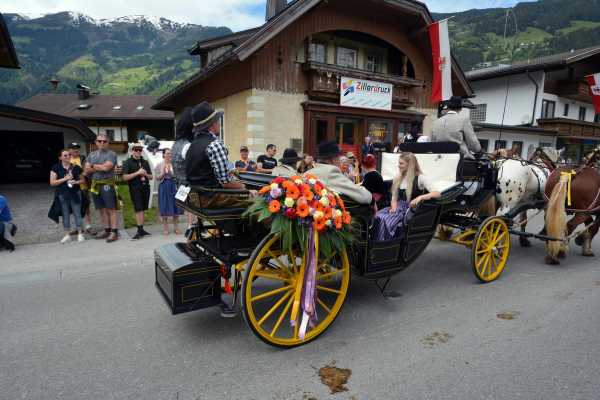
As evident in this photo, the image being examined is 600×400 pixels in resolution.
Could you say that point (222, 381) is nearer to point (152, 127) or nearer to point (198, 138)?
point (198, 138)

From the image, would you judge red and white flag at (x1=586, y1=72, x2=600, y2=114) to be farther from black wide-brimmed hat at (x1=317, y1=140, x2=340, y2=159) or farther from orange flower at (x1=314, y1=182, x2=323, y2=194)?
orange flower at (x1=314, y1=182, x2=323, y2=194)

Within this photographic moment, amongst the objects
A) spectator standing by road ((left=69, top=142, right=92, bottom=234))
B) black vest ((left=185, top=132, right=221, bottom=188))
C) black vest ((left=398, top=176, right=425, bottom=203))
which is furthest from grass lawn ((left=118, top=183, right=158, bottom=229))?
black vest ((left=398, top=176, right=425, bottom=203))

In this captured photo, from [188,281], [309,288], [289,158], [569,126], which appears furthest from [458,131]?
[569,126]

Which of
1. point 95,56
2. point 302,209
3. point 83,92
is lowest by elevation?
point 302,209

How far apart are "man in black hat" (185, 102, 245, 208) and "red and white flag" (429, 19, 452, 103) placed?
11.4 m

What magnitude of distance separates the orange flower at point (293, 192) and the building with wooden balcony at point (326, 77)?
7916mm

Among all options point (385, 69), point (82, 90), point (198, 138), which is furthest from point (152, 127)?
point (198, 138)

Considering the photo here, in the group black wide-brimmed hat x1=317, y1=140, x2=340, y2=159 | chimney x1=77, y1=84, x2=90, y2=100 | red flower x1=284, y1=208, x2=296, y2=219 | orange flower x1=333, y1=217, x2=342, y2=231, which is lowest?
orange flower x1=333, y1=217, x2=342, y2=231

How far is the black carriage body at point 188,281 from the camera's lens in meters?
2.97

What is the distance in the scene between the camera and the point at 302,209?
2.91 meters

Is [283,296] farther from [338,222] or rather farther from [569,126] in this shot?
[569,126]

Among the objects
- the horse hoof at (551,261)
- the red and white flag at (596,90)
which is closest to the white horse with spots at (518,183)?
the horse hoof at (551,261)

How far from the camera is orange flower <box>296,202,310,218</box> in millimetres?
2893

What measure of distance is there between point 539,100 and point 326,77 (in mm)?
19833
